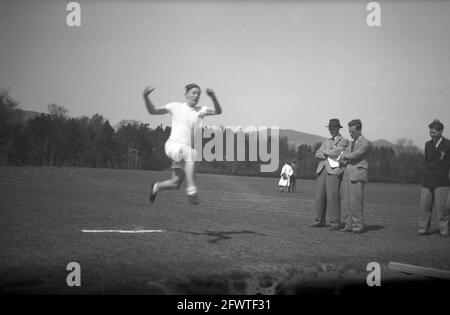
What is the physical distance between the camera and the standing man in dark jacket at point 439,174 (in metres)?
10.6

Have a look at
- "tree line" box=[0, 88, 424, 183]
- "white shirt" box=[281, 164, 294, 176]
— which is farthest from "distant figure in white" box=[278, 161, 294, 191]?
"tree line" box=[0, 88, 424, 183]

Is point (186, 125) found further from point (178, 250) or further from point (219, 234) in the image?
point (219, 234)

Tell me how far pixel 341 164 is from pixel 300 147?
19.8 m

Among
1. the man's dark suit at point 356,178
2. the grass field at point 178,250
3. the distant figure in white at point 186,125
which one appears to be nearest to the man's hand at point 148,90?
the distant figure in white at point 186,125

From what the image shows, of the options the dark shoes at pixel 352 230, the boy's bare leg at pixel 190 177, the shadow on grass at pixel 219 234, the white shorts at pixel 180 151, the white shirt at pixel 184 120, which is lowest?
the dark shoes at pixel 352 230

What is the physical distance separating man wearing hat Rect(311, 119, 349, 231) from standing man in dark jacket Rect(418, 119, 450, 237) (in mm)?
2055

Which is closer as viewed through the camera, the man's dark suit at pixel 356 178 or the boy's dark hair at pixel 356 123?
the man's dark suit at pixel 356 178

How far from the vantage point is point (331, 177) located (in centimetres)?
1155

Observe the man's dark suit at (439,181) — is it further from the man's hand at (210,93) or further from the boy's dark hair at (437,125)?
the man's hand at (210,93)
